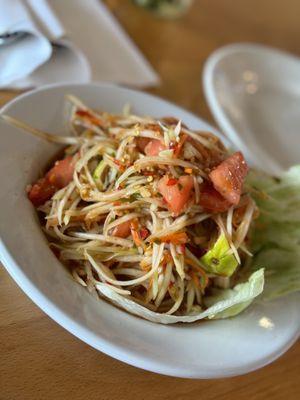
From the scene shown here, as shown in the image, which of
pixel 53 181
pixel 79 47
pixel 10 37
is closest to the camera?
pixel 53 181

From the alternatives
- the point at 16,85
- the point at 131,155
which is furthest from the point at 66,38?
the point at 131,155

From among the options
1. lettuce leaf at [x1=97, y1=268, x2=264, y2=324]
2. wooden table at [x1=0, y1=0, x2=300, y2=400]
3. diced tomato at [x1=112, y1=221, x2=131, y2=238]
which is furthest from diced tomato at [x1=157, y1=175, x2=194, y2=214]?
wooden table at [x1=0, y1=0, x2=300, y2=400]

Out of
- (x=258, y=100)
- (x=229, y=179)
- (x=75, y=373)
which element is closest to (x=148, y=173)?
(x=229, y=179)

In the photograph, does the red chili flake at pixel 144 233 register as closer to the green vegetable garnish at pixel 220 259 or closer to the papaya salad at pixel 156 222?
the papaya salad at pixel 156 222

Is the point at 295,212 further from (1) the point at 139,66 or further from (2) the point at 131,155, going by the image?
(1) the point at 139,66

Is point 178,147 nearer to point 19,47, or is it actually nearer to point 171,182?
point 171,182
